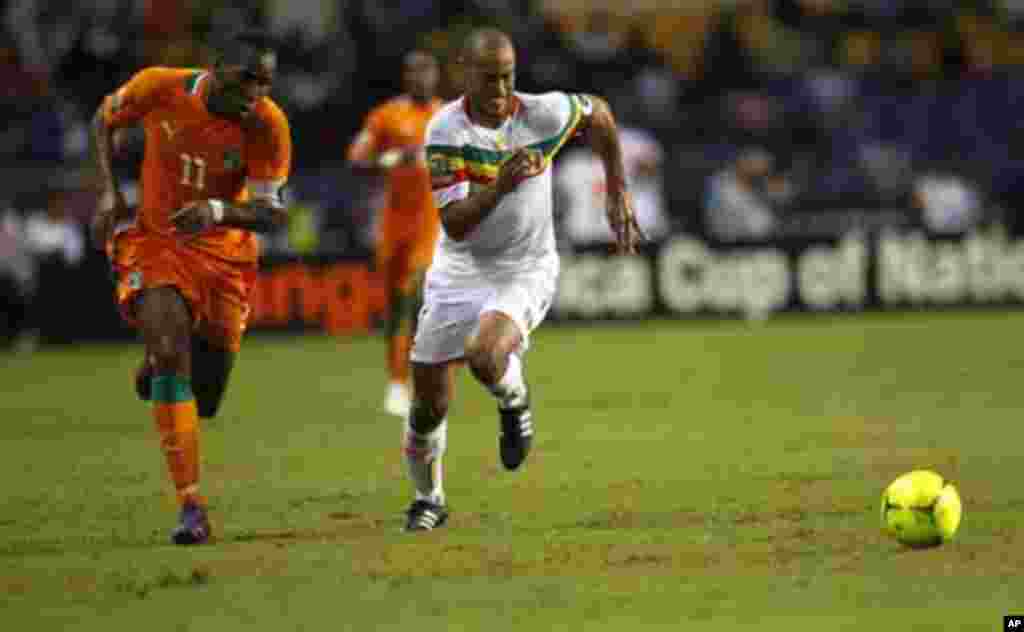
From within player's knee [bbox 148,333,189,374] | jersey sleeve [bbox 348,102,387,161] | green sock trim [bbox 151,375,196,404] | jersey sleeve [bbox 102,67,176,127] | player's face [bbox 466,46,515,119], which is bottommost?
green sock trim [bbox 151,375,196,404]

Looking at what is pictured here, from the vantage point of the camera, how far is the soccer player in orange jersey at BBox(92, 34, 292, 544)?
9.12m

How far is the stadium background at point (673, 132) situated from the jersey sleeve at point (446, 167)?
1410 centimetres

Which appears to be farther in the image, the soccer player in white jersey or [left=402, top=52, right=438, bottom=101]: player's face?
[left=402, top=52, right=438, bottom=101]: player's face

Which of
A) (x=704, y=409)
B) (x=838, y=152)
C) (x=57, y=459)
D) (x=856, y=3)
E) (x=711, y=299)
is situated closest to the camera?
(x=57, y=459)

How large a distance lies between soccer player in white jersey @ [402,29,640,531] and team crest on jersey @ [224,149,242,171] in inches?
39.5

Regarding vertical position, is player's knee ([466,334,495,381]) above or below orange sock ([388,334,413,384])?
above

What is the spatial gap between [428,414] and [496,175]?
1.16m

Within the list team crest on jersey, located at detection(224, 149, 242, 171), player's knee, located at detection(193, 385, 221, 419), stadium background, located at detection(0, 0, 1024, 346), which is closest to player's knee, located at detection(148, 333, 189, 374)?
team crest on jersey, located at detection(224, 149, 242, 171)

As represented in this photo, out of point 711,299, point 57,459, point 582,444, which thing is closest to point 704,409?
point 582,444

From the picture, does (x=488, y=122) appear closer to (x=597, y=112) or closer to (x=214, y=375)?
(x=597, y=112)

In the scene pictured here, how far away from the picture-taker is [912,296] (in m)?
25.2

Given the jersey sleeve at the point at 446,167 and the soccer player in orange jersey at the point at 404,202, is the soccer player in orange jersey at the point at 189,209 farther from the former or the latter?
the soccer player in orange jersey at the point at 404,202

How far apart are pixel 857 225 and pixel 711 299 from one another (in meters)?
2.75

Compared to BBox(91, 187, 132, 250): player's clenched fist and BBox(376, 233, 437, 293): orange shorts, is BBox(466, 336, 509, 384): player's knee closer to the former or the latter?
BBox(91, 187, 132, 250): player's clenched fist
